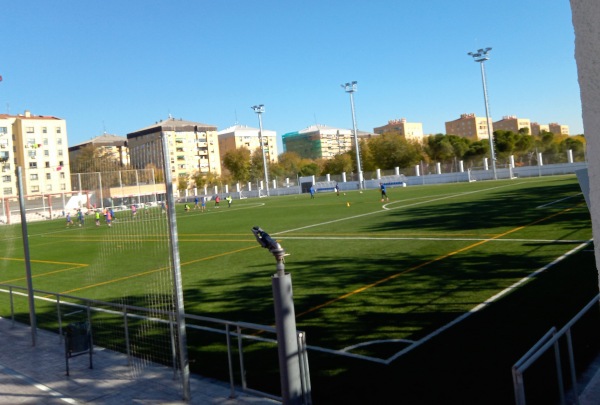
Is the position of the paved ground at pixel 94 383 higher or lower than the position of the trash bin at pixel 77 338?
lower

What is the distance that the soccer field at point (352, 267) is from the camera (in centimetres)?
937

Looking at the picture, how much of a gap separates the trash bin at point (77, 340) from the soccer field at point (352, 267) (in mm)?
1310

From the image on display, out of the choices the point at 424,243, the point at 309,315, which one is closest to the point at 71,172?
the point at 309,315

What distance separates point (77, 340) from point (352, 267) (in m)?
9.31

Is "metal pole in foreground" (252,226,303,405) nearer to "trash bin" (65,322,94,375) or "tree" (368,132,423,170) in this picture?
"trash bin" (65,322,94,375)

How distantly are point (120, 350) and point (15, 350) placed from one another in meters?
2.20

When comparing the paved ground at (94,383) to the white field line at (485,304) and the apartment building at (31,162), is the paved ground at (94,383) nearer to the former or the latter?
the white field line at (485,304)

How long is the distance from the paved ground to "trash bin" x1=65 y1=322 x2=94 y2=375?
1.29 ft

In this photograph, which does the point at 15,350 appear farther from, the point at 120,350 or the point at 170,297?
the point at 170,297

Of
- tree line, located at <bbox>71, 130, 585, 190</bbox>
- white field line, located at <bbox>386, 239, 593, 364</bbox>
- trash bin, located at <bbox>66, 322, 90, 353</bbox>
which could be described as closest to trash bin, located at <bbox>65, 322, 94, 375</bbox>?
trash bin, located at <bbox>66, 322, 90, 353</bbox>

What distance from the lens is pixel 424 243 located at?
19672mm

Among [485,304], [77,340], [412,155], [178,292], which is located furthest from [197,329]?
[412,155]

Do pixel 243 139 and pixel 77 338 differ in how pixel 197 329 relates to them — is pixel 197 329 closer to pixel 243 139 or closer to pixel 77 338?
pixel 77 338

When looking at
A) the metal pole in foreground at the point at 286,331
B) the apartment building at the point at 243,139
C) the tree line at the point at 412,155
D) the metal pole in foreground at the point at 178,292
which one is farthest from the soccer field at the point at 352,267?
the apartment building at the point at 243,139
